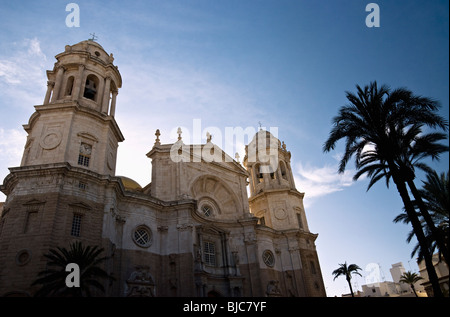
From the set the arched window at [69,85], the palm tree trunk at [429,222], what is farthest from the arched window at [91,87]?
the palm tree trunk at [429,222]

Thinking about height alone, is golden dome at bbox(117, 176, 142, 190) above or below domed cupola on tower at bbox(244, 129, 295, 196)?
below

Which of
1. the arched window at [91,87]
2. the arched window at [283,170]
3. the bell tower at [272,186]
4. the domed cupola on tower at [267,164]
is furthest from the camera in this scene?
the arched window at [283,170]

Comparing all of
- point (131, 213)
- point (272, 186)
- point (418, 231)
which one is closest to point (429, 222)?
point (418, 231)

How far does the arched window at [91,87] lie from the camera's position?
29.2m

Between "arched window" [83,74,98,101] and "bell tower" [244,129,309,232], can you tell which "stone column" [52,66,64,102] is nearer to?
"arched window" [83,74,98,101]

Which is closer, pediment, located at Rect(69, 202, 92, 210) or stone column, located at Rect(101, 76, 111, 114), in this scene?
pediment, located at Rect(69, 202, 92, 210)

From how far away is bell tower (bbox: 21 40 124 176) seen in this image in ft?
79.4

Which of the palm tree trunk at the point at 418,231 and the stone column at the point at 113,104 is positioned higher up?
the stone column at the point at 113,104

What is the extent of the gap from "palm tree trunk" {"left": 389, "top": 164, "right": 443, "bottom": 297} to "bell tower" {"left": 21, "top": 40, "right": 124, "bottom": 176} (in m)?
20.3

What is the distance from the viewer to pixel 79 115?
2597cm

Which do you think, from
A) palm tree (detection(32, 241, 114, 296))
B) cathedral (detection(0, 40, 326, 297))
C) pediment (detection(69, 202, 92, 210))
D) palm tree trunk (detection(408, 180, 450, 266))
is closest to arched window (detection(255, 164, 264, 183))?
cathedral (detection(0, 40, 326, 297))

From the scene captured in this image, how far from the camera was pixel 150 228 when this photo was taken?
26.8m

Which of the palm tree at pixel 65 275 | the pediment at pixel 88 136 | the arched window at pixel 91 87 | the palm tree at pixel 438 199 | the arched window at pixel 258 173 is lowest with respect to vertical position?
the palm tree at pixel 65 275

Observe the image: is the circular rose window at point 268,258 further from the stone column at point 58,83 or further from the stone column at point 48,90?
the stone column at point 48,90
